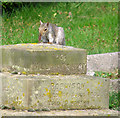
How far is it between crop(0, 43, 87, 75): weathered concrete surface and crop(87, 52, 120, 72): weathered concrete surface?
4.69 meters

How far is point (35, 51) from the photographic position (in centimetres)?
357

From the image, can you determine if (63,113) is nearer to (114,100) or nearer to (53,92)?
(53,92)

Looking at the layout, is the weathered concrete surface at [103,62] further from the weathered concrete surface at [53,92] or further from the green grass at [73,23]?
A: the weathered concrete surface at [53,92]

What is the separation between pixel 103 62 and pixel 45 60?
17.0 ft

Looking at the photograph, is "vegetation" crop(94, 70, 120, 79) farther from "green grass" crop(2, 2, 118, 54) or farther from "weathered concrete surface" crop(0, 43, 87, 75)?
"weathered concrete surface" crop(0, 43, 87, 75)

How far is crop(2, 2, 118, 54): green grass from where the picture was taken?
28.3 ft

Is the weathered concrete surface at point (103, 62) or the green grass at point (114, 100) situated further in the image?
the weathered concrete surface at point (103, 62)

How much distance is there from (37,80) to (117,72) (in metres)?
5.52

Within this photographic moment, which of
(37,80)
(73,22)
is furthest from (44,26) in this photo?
(73,22)

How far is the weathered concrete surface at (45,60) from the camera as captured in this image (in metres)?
3.58

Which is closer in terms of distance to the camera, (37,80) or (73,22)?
(37,80)

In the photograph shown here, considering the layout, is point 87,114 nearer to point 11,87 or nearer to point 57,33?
point 11,87

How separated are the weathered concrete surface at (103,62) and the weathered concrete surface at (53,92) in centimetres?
482

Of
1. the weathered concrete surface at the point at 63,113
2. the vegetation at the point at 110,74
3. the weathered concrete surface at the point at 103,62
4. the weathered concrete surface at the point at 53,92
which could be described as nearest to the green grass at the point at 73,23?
the weathered concrete surface at the point at 103,62
